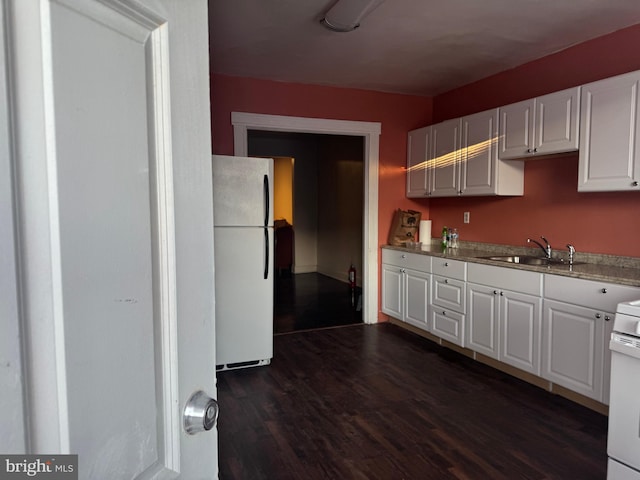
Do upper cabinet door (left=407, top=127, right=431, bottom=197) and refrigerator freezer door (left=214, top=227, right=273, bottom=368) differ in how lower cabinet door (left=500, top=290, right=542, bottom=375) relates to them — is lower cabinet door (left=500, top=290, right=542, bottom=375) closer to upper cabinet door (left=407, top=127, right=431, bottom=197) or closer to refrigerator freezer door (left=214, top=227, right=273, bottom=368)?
upper cabinet door (left=407, top=127, right=431, bottom=197)

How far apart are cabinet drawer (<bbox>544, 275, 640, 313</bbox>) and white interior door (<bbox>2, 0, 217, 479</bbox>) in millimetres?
2672

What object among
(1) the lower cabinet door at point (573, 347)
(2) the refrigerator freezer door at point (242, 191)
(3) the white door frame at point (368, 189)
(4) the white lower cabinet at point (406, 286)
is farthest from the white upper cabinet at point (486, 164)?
(2) the refrigerator freezer door at point (242, 191)

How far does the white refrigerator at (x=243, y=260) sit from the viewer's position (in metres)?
3.45

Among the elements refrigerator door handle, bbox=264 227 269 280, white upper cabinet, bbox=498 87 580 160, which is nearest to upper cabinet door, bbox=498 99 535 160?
white upper cabinet, bbox=498 87 580 160

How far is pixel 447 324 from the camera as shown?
13.0ft

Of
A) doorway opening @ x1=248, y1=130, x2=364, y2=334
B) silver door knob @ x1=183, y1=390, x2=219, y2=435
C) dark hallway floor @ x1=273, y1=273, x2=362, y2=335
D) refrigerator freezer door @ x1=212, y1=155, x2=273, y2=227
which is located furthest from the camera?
doorway opening @ x1=248, y1=130, x2=364, y2=334

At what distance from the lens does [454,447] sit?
2.37 meters

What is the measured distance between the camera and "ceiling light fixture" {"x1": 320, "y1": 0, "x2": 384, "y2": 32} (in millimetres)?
2604

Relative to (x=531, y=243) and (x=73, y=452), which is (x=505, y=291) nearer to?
(x=531, y=243)

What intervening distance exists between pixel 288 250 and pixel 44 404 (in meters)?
8.05

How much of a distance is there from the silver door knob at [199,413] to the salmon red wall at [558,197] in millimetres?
3295

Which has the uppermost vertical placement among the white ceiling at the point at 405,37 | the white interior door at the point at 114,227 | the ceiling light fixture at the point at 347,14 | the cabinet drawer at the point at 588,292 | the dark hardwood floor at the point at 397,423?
the white ceiling at the point at 405,37

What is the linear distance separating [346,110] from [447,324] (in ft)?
8.05

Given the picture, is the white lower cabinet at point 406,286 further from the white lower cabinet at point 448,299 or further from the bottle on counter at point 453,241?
the bottle on counter at point 453,241
